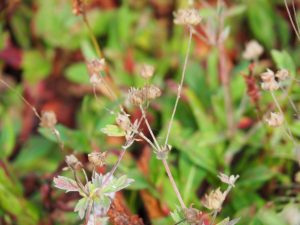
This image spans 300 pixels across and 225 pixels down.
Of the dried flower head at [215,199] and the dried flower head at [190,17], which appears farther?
the dried flower head at [190,17]

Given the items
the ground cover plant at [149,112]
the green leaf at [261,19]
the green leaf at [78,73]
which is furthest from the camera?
the green leaf at [261,19]

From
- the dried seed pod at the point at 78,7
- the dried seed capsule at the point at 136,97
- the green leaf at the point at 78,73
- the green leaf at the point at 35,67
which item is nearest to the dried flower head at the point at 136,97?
the dried seed capsule at the point at 136,97

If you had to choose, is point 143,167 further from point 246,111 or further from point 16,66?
point 16,66

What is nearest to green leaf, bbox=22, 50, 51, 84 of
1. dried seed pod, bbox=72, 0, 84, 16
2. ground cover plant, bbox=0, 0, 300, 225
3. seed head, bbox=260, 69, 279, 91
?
ground cover plant, bbox=0, 0, 300, 225

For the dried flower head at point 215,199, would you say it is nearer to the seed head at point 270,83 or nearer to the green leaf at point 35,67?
the seed head at point 270,83

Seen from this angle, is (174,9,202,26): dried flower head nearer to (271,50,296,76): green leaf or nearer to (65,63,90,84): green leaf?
(271,50,296,76): green leaf

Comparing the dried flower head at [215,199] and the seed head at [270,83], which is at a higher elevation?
the seed head at [270,83]

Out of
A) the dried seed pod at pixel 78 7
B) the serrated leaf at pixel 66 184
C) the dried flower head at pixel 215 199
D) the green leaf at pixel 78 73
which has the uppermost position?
the dried seed pod at pixel 78 7

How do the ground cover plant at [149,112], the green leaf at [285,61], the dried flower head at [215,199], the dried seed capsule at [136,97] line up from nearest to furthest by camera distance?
the dried flower head at [215,199] < the dried seed capsule at [136,97] < the ground cover plant at [149,112] < the green leaf at [285,61]

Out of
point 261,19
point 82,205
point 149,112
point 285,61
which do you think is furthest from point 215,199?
point 261,19
